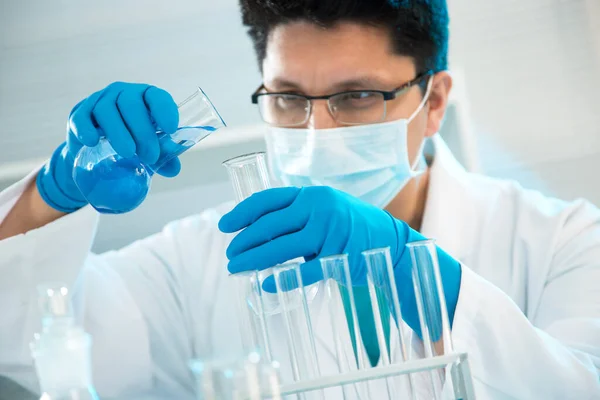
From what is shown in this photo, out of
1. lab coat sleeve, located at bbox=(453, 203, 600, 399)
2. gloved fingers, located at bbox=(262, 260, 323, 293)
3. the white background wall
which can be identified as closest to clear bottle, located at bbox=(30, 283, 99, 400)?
gloved fingers, located at bbox=(262, 260, 323, 293)

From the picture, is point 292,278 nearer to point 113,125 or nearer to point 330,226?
point 330,226

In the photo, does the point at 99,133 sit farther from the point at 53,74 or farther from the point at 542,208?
the point at 53,74

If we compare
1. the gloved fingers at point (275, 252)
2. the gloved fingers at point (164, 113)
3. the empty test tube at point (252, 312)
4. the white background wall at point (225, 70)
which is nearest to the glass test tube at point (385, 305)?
the empty test tube at point (252, 312)

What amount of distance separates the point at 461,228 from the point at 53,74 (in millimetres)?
1913

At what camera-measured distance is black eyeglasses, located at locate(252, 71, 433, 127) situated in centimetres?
187

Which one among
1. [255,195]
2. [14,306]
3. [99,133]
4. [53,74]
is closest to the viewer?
[255,195]

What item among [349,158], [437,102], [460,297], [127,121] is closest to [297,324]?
[460,297]

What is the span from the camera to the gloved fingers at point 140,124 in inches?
55.0

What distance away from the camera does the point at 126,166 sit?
1438 millimetres

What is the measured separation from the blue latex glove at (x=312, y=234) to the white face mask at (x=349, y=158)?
50 centimetres

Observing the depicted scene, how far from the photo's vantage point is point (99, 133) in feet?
4.74

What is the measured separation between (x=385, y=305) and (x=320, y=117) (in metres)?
0.90

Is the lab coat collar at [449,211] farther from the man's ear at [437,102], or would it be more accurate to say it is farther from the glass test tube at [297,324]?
the glass test tube at [297,324]

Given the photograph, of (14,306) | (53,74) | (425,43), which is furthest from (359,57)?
(53,74)
